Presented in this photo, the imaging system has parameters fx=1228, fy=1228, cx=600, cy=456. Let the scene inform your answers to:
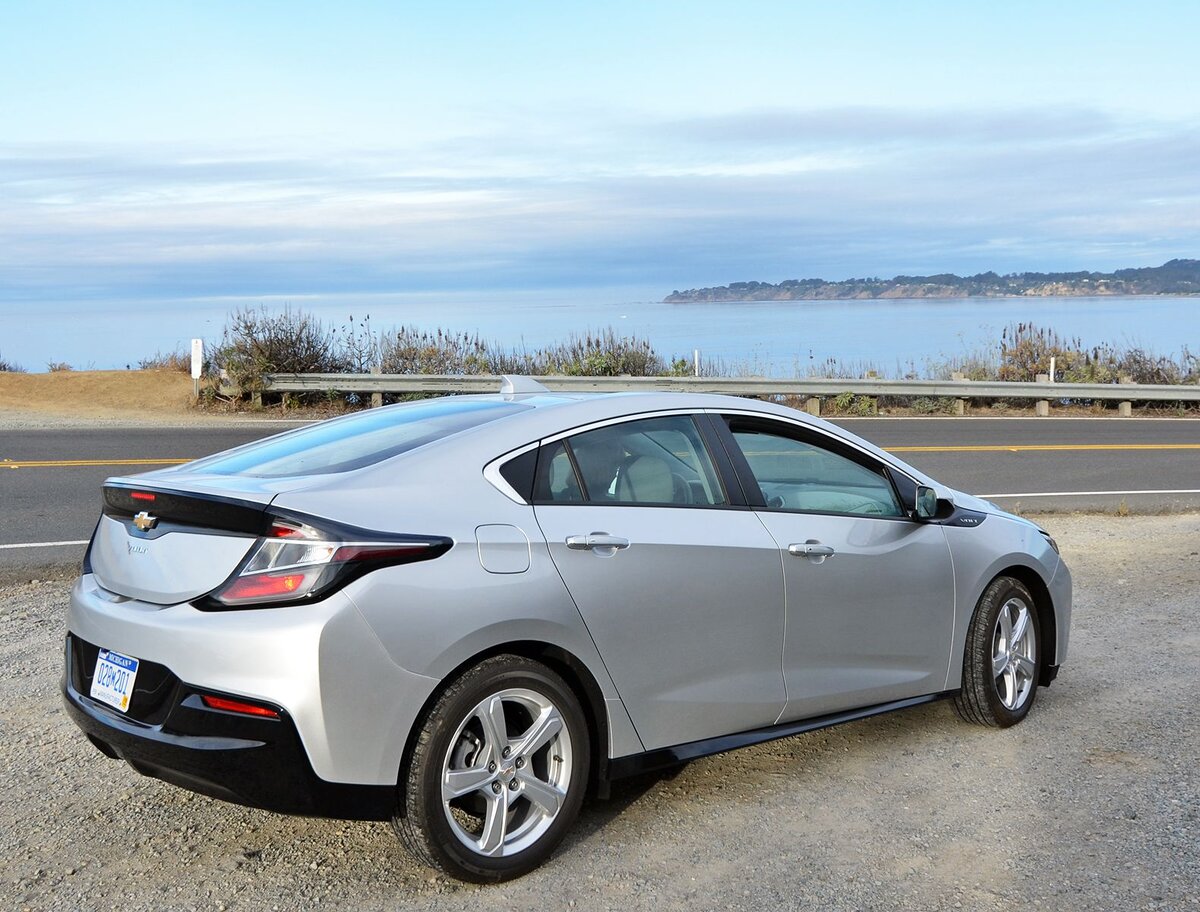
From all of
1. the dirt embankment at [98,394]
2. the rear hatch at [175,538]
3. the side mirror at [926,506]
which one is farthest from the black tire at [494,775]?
the dirt embankment at [98,394]

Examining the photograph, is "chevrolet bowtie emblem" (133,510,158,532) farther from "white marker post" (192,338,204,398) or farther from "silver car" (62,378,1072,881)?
"white marker post" (192,338,204,398)

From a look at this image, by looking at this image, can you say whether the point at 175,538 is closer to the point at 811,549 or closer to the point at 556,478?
the point at 556,478

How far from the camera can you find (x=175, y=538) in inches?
152

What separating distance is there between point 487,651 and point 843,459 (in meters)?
2.08

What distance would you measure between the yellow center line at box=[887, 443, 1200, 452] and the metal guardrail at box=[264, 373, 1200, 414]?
15.9ft

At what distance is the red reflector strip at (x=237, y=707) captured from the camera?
141 inches

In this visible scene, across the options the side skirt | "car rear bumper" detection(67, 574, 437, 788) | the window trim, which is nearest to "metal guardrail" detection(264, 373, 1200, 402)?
the window trim

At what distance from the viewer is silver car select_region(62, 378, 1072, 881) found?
11.9 ft

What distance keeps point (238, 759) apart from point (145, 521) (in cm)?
87

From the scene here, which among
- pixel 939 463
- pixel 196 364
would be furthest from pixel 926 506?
pixel 196 364

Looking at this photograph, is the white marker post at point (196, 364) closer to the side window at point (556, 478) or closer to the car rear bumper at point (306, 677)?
the side window at point (556, 478)

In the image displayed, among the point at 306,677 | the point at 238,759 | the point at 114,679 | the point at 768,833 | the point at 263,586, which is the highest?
the point at 263,586

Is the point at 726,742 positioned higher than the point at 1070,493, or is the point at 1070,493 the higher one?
the point at 726,742

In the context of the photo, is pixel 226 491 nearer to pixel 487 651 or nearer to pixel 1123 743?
pixel 487 651
